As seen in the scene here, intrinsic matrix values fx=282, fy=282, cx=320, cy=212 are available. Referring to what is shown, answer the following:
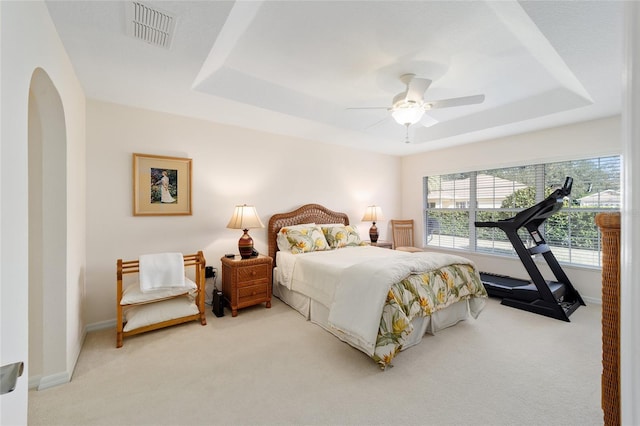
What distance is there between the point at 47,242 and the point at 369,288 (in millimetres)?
2477

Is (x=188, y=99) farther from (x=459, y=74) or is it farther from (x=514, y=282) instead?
(x=514, y=282)

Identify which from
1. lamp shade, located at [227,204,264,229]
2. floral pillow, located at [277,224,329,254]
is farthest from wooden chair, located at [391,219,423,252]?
lamp shade, located at [227,204,264,229]

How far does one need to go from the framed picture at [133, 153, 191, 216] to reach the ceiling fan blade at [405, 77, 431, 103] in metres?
2.65

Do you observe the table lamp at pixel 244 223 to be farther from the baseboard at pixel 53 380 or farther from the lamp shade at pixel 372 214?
the lamp shade at pixel 372 214

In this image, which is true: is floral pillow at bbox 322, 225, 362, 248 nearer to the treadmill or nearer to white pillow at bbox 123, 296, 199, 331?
the treadmill

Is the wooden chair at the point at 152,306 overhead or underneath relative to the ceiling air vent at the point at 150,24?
underneath

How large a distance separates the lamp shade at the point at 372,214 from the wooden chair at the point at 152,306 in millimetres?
3063

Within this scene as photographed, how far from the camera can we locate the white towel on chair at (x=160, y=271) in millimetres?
2732

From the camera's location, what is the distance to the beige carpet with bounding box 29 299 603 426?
5.90 ft

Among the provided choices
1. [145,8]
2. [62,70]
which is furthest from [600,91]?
[62,70]

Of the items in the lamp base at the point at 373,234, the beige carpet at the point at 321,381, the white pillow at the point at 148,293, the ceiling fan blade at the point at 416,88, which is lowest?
the beige carpet at the point at 321,381

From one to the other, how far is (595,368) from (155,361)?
359cm

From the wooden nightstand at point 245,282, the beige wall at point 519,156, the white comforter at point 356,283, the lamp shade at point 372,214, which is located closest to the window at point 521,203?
the beige wall at point 519,156

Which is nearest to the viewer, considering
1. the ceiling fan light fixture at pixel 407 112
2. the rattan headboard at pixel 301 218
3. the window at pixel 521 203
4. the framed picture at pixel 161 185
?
the ceiling fan light fixture at pixel 407 112
